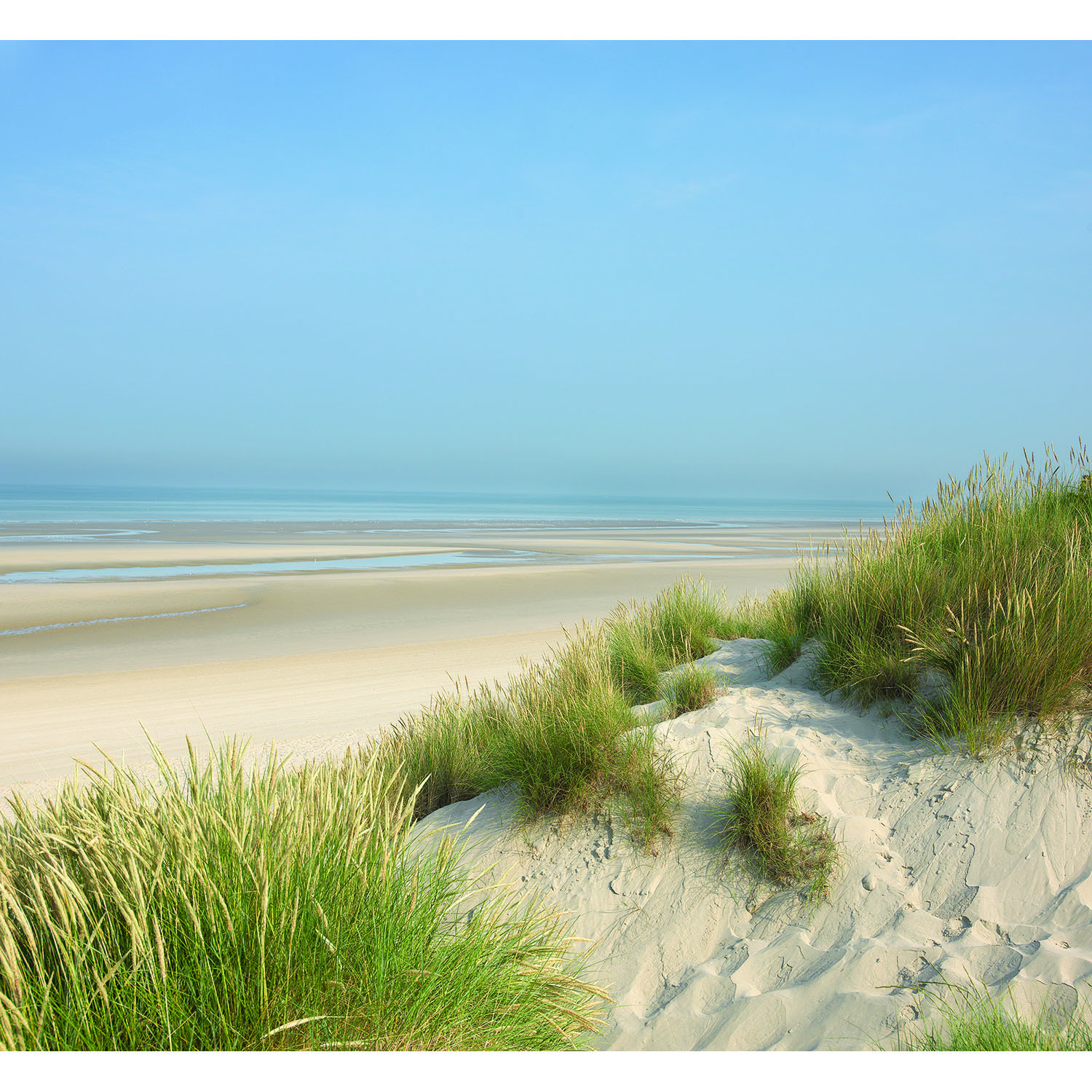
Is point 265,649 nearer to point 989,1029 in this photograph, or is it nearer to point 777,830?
point 777,830

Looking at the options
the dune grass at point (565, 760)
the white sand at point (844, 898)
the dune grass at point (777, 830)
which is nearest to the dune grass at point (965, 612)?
the white sand at point (844, 898)

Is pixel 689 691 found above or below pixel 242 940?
below

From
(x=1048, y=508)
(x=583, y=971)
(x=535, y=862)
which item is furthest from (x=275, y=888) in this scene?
(x=1048, y=508)

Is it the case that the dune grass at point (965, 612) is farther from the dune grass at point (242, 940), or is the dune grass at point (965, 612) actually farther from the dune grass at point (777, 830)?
the dune grass at point (242, 940)

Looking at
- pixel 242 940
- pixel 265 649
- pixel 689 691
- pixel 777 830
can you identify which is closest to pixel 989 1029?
pixel 777 830

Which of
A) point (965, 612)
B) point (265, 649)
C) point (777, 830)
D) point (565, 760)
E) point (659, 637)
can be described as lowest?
point (265, 649)

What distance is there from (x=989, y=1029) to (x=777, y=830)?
1.45m

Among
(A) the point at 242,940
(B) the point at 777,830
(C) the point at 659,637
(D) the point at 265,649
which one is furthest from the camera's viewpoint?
(D) the point at 265,649

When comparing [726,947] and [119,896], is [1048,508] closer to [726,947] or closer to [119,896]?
[726,947]

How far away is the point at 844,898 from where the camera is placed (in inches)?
142

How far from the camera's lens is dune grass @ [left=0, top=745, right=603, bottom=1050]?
2.08 meters

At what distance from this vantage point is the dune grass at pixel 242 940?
208cm

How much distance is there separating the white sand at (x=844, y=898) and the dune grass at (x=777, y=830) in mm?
84

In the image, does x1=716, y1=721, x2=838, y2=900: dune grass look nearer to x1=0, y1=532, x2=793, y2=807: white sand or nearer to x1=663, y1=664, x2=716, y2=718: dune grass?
x1=663, y1=664, x2=716, y2=718: dune grass
